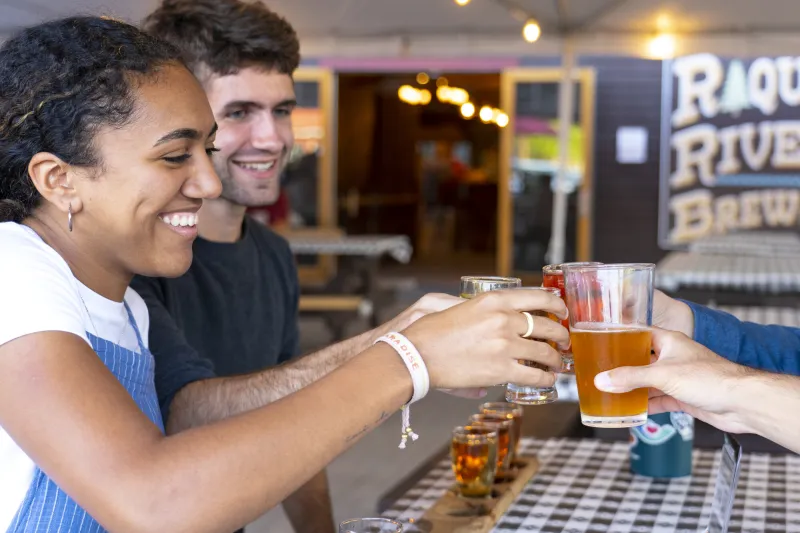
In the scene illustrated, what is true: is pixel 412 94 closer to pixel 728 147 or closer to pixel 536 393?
pixel 728 147

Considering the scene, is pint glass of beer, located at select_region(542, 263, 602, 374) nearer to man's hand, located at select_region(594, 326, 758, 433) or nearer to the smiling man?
man's hand, located at select_region(594, 326, 758, 433)

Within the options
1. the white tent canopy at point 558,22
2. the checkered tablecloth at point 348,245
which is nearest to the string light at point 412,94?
the white tent canopy at point 558,22

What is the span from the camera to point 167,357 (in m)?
1.87

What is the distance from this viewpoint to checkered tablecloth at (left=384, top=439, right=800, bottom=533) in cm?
175

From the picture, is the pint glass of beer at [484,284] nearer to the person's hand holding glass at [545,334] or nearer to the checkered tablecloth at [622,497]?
the person's hand holding glass at [545,334]

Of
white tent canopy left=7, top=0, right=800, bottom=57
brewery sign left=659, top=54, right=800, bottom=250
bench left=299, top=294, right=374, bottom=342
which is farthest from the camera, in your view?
brewery sign left=659, top=54, right=800, bottom=250

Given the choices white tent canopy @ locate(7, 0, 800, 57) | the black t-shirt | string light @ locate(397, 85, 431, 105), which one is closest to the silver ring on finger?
the black t-shirt

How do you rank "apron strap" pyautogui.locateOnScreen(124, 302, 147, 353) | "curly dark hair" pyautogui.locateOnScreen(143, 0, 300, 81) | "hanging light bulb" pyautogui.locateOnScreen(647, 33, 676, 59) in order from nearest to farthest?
"apron strap" pyautogui.locateOnScreen(124, 302, 147, 353), "curly dark hair" pyautogui.locateOnScreen(143, 0, 300, 81), "hanging light bulb" pyautogui.locateOnScreen(647, 33, 676, 59)

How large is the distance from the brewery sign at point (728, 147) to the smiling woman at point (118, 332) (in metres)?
9.75

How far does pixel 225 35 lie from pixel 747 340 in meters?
1.40

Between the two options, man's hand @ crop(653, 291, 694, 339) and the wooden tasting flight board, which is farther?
man's hand @ crop(653, 291, 694, 339)

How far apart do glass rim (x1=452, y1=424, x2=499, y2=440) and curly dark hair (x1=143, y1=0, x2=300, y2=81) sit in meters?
1.07

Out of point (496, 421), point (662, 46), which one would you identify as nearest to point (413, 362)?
point (496, 421)

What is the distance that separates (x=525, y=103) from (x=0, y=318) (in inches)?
399
